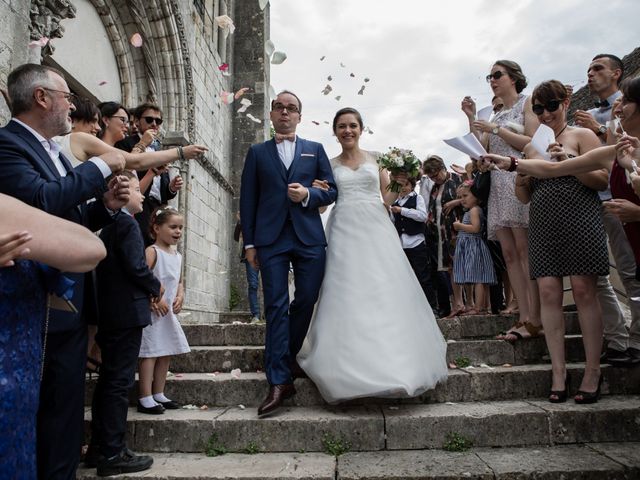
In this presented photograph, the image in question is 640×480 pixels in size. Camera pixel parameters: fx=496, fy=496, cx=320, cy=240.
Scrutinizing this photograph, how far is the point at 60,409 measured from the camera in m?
2.32

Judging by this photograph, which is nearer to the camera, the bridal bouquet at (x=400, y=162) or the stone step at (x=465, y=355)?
the stone step at (x=465, y=355)

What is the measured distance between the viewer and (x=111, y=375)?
9.72 feet

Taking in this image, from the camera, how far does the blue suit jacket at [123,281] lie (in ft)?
10.0

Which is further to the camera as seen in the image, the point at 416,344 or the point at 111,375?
the point at 416,344

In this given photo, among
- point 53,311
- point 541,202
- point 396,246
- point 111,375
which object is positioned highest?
point 541,202

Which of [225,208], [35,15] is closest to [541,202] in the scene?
[35,15]

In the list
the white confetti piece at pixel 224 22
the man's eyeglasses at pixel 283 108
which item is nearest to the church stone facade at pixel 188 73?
the white confetti piece at pixel 224 22

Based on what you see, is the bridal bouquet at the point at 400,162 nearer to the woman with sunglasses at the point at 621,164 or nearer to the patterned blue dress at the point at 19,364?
the woman with sunglasses at the point at 621,164

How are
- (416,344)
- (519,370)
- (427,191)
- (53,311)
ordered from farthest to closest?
1. (427,191)
2. (519,370)
3. (416,344)
4. (53,311)

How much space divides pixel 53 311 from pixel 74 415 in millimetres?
517

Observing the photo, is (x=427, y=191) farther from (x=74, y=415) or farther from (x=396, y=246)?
(x=74, y=415)

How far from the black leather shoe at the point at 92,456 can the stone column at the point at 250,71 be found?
1106 centimetres

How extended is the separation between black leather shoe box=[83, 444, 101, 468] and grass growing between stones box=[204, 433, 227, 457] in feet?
2.13

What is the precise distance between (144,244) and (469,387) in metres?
2.76
